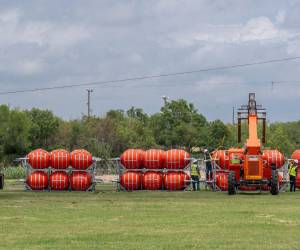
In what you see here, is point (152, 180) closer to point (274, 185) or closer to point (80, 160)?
point (80, 160)

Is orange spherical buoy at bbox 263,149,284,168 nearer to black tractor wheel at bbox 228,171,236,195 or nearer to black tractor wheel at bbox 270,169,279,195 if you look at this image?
black tractor wheel at bbox 270,169,279,195

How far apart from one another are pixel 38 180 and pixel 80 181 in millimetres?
2116

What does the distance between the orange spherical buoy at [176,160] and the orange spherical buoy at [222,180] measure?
67.0 inches

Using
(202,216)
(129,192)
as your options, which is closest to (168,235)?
(202,216)

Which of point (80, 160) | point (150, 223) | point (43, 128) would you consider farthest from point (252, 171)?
point (43, 128)

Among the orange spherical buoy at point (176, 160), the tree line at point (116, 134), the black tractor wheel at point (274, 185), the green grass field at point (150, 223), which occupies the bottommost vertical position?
the green grass field at point (150, 223)

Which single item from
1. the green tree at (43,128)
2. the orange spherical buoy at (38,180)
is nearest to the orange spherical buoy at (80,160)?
the orange spherical buoy at (38,180)

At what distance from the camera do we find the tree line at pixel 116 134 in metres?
78.2

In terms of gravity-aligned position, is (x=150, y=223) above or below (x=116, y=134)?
below

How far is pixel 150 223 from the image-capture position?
20.5m

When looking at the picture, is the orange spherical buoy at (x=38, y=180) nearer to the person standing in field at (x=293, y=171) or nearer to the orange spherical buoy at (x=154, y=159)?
the orange spherical buoy at (x=154, y=159)

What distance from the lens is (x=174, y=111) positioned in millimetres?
79812

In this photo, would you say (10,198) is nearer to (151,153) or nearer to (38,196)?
(38,196)

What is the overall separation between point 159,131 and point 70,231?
62.5 metres
